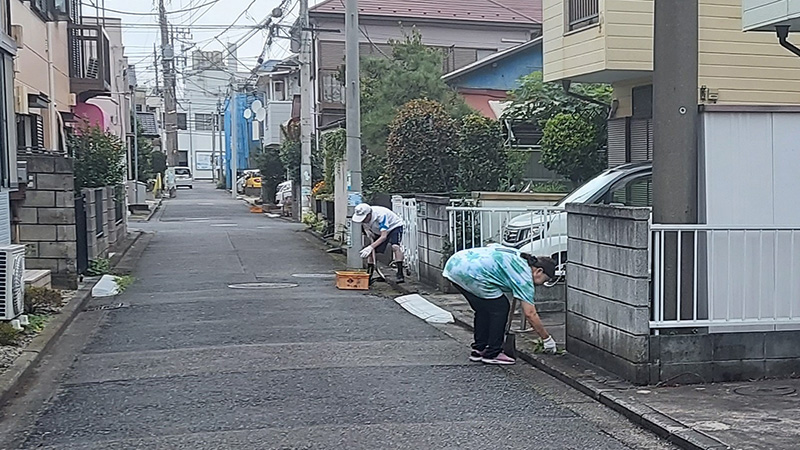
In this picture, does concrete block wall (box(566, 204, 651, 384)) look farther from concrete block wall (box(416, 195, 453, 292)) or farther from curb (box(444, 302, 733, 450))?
concrete block wall (box(416, 195, 453, 292))

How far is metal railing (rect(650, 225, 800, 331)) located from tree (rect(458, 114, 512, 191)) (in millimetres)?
9963

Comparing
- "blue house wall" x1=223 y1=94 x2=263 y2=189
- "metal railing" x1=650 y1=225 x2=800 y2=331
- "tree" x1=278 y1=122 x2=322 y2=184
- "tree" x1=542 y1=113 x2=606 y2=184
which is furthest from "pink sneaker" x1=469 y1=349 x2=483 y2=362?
"blue house wall" x1=223 y1=94 x2=263 y2=189

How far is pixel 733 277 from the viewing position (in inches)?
293

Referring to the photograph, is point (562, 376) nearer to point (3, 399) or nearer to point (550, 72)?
point (3, 399)

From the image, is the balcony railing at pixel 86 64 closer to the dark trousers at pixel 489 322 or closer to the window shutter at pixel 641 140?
the window shutter at pixel 641 140

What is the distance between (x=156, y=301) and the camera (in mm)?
13109

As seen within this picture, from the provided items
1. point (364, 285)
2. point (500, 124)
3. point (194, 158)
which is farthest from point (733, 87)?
point (194, 158)

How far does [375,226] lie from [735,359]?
27.5ft

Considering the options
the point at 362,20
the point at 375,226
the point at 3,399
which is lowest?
the point at 3,399

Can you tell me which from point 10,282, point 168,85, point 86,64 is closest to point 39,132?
point 86,64

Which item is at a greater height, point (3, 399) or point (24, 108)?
point (24, 108)

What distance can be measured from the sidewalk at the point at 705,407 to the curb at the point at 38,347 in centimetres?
448

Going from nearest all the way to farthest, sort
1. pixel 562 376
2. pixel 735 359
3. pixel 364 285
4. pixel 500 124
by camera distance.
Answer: pixel 735 359, pixel 562 376, pixel 364 285, pixel 500 124

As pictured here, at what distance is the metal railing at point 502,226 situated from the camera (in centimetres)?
1153
